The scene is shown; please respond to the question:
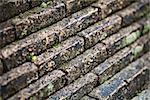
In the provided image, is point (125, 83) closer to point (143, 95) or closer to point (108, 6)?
point (143, 95)

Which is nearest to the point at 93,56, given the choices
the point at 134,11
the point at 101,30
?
the point at 101,30

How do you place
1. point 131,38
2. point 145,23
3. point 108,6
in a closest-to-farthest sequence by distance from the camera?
point 108,6 < point 131,38 < point 145,23

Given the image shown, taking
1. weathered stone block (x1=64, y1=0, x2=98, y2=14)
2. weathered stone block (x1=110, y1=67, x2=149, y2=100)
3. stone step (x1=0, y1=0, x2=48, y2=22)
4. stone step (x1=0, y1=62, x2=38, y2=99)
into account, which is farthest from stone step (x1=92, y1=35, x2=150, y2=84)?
stone step (x1=0, y1=0, x2=48, y2=22)

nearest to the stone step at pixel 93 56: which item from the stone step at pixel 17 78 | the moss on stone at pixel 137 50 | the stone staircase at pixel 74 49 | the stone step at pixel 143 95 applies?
the stone staircase at pixel 74 49

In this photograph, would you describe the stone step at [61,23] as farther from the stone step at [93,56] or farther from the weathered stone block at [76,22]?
the stone step at [93,56]

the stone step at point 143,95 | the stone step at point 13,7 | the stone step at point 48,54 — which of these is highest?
the stone step at point 13,7

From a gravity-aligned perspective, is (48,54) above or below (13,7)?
below
